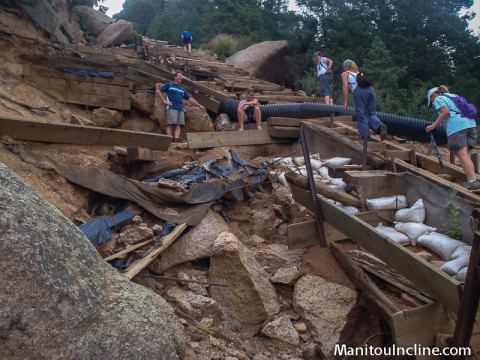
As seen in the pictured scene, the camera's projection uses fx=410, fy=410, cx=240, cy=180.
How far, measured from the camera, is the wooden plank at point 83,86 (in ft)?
29.5

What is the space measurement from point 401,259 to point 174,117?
19.5 feet

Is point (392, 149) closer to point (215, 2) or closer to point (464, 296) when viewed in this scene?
point (464, 296)

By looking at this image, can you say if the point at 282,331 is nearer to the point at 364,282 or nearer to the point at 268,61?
the point at 364,282

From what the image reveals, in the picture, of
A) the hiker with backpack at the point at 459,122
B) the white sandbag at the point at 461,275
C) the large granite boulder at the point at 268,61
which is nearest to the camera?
the white sandbag at the point at 461,275

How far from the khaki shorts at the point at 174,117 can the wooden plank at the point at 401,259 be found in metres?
4.48

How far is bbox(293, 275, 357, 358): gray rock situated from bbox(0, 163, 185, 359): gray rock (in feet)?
5.88

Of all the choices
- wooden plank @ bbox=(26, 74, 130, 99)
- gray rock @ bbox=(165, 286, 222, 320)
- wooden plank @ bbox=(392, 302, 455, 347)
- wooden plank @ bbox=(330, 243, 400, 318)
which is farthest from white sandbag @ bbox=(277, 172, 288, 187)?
wooden plank @ bbox=(26, 74, 130, 99)

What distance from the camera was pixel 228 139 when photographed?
814 cm

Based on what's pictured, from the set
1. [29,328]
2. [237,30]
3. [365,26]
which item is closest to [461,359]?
[29,328]

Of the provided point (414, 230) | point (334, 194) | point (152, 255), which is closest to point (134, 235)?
point (152, 255)

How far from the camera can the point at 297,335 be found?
14.1ft

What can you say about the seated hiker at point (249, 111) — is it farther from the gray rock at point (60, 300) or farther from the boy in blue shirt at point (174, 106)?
the gray rock at point (60, 300)

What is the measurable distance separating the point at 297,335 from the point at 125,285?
200 cm

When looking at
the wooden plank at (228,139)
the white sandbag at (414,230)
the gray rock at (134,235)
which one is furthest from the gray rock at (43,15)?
the white sandbag at (414,230)
